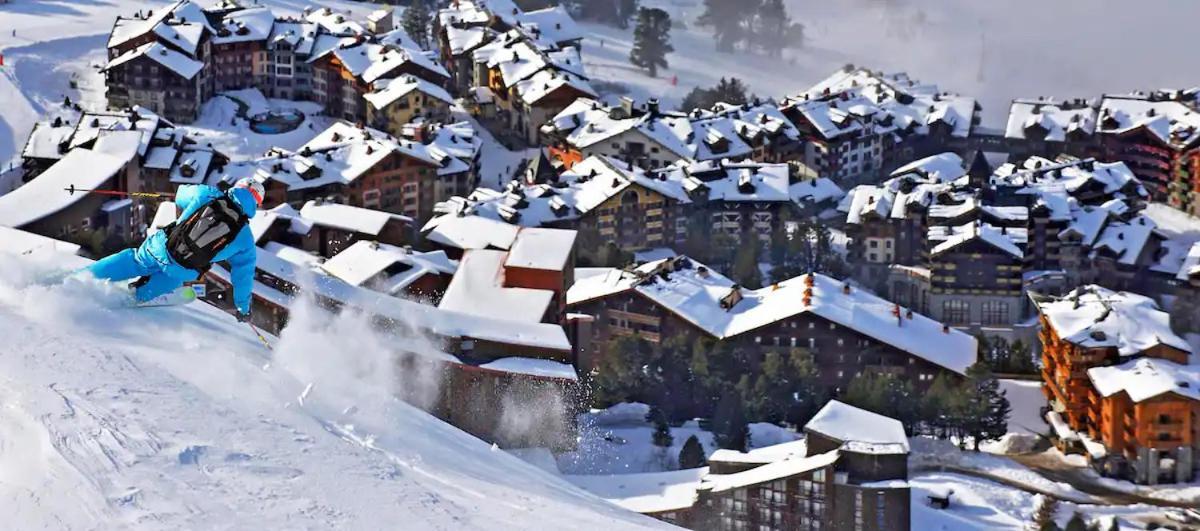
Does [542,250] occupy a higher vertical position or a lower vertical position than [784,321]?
higher

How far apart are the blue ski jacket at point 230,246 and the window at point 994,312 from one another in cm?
2064

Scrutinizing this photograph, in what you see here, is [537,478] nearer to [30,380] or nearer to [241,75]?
[30,380]

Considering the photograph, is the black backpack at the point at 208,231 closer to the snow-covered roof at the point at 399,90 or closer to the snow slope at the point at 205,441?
the snow slope at the point at 205,441

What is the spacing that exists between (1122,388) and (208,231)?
15262 mm

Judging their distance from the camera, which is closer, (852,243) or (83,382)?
(83,382)

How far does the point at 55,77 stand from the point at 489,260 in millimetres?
17264

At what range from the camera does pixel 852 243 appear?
3219cm

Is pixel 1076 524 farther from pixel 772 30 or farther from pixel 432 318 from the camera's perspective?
pixel 772 30

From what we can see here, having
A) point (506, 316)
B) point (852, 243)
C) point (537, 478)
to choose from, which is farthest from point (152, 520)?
point (852, 243)

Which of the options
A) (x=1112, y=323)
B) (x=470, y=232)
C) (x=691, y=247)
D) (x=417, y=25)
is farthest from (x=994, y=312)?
(x=417, y=25)

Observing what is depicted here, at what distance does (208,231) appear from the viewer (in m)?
10.8

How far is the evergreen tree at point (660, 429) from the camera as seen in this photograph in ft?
72.3

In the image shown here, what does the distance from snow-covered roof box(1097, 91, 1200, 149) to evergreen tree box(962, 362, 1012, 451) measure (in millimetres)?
14356

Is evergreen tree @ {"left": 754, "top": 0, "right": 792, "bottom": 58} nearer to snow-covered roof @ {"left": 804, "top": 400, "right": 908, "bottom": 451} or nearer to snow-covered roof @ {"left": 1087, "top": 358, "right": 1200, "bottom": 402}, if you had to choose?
snow-covered roof @ {"left": 1087, "top": 358, "right": 1200, "bottom": 402}
